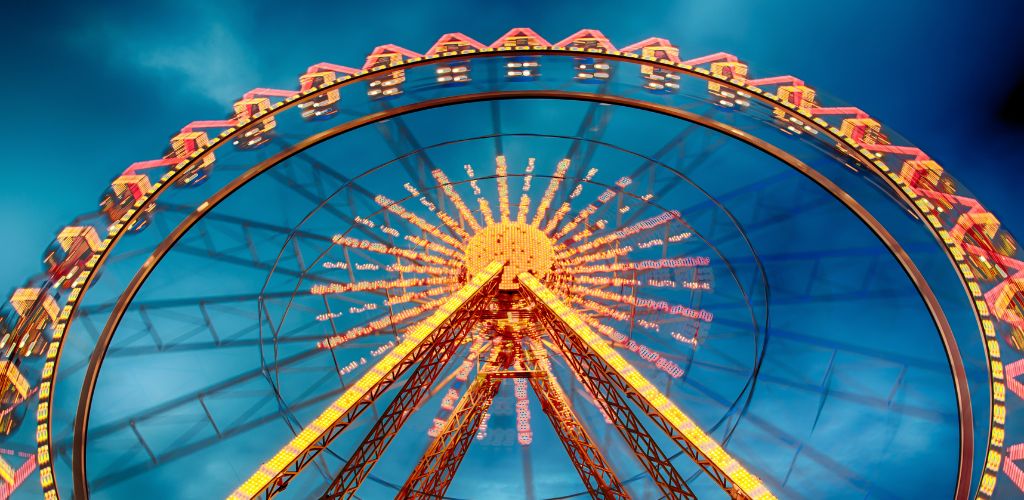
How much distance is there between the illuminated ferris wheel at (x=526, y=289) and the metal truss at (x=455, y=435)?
89 mm

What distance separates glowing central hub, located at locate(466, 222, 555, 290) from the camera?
1423 centimetres

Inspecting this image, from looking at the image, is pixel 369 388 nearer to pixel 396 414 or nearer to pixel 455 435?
pixel 396 414

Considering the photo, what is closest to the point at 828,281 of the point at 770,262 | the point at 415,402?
the point at 770,262

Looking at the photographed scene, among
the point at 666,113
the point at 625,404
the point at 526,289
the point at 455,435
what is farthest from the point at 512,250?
the point at 666,113

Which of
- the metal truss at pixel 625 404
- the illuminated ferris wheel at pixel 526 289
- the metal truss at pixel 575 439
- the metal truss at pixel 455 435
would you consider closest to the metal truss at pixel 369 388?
the illuminated ferris wheel at pixel 526 289

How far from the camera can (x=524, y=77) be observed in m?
11.6

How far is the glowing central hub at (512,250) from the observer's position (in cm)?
1423

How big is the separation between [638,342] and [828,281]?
606 centimetres

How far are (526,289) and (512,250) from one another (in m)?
1.28

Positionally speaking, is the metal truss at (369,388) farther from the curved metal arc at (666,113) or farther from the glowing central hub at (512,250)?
the curved metal arc at (666,113)

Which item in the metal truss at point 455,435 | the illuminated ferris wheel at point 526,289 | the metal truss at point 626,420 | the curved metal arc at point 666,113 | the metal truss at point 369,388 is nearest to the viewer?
the metal truss at point 369,388

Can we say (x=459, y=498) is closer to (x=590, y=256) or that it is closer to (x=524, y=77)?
(x=590, y=256)

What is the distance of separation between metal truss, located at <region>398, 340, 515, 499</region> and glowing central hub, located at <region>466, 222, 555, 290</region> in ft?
Answer: 9.11

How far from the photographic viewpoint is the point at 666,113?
438 inches
